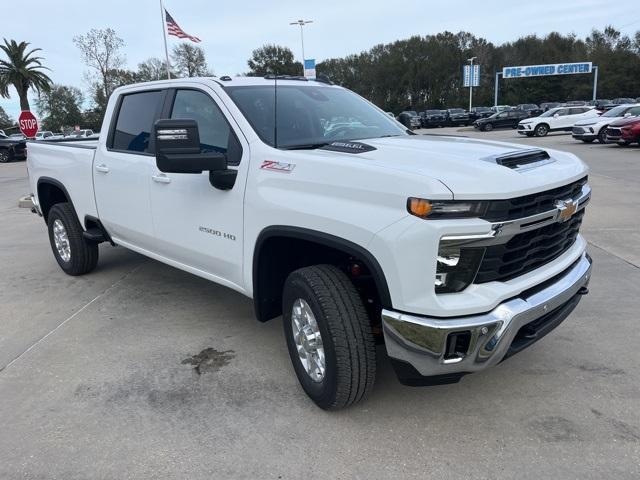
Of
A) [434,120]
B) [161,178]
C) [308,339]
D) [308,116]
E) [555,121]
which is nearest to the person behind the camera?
[308,339]

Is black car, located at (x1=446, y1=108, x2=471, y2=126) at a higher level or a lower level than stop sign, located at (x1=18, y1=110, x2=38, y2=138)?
lower

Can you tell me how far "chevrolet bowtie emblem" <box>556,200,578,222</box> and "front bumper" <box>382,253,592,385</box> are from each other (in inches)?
16.3

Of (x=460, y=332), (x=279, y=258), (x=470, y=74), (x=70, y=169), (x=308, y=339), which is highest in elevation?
(x=470, y=74)

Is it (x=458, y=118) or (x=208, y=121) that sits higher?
(x=208, y=121)

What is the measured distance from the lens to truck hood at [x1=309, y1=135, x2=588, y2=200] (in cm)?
244

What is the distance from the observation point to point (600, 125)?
71.3ft

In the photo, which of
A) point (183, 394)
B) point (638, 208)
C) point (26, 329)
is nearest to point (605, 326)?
point (183, 394)

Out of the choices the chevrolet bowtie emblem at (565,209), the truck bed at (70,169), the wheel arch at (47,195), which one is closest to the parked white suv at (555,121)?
the wheel arch at (47,195)

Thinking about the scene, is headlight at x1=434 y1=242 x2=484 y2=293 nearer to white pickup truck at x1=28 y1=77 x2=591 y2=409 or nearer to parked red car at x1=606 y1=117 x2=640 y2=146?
white pickup truck at x1=28 y1=77 x2=591 y2=409

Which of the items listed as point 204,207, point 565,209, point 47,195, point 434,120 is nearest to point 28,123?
point 47,195

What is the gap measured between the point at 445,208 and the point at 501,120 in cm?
3948

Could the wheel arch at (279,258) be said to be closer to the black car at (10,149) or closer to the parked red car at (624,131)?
the parked red car at (624,131)

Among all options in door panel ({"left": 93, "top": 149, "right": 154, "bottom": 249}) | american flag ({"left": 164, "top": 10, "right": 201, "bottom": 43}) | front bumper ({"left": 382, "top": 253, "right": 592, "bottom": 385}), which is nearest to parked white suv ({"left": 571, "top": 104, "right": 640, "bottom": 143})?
american flag ({"left": 164, "top": 10, "right": 201, "bottom": 43})

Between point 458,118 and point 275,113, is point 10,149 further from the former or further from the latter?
point 458,118
